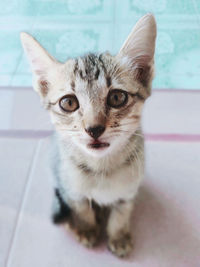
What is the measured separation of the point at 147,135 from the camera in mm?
1352

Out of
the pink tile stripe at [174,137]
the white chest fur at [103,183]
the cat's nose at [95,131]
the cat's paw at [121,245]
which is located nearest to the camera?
the cat's nose at [95,131]

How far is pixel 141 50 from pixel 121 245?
626 millimetres

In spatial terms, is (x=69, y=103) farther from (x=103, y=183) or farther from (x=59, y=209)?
(x=59, y=209)

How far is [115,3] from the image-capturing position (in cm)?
192

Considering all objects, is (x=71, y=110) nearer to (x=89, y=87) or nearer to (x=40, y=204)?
(x=89, y=87)

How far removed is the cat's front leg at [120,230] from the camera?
1.02 meters

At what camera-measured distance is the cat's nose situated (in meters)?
0.70

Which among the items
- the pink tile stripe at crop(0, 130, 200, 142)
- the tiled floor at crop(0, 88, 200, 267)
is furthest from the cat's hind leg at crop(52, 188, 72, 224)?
the pink tile stripe at crop(0, 130, 200, 142)

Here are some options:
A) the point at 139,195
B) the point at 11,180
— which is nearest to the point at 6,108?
the point at 11,180

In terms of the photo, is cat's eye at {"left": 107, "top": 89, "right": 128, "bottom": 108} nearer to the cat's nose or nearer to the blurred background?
the cat's nose

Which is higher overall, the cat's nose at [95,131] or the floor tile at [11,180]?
the cat's nose at [95,131]

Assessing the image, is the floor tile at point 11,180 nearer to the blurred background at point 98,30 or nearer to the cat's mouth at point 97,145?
the blurred background at point 98,30

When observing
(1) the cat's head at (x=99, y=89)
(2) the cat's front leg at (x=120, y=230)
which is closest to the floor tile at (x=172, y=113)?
(2) the cat's front leg at (x=120, y=230)

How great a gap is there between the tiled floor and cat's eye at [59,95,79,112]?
0.51m
